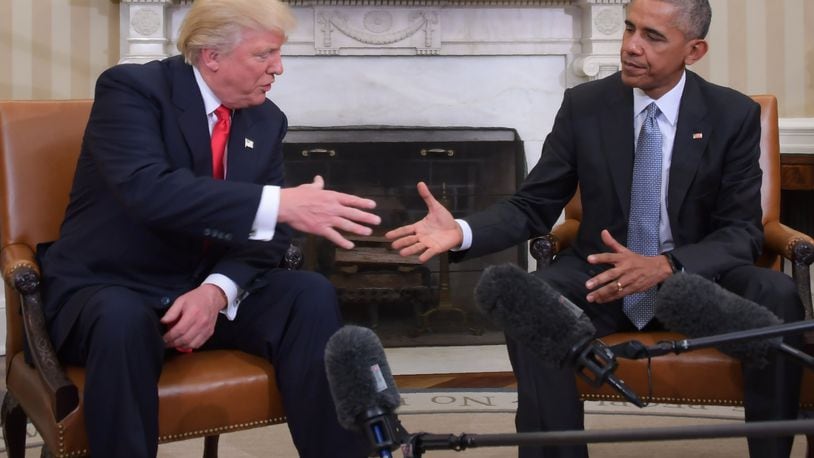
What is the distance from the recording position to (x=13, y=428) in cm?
247

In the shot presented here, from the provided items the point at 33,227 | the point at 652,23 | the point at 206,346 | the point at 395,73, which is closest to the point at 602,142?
the point at 652,23

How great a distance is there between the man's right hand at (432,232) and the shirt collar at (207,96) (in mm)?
539

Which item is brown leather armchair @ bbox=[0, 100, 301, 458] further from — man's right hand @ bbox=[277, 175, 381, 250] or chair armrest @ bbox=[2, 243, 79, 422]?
man's right hand @ bbox=[277, 175, 381, 250]

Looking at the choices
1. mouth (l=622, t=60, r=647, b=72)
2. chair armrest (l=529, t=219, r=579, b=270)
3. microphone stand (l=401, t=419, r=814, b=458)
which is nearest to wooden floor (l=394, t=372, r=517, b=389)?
chair armrest (l=529, t=219, r=579, b=270)

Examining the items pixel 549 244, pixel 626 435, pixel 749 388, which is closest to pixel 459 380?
pixel 549 244

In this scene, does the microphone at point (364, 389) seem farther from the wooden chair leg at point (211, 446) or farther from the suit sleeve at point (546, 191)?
the wooden chair leg at point (211, 446)

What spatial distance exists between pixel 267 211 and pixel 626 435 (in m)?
1.36

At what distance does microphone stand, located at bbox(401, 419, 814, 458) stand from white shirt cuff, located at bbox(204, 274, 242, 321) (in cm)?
133

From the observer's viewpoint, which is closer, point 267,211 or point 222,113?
point 267,211

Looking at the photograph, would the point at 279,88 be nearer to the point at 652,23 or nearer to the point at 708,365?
the point at 652,23

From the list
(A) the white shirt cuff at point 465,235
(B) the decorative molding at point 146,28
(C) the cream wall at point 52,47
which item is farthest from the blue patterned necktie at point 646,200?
(C) the cream wall at point 52,47

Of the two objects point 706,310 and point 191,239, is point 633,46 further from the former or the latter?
point 706,310

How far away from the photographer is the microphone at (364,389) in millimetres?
Answer: 1124

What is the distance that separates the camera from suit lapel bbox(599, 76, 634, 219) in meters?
2.66
